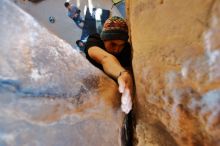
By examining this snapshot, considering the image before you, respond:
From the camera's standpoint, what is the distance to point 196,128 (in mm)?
750

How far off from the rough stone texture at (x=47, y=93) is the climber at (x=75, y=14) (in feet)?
6.66

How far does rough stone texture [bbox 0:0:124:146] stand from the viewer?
2.50 ft

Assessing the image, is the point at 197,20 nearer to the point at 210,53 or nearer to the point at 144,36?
the point at 210,53

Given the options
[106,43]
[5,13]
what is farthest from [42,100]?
[106,43]

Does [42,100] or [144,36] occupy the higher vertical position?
[144,36]

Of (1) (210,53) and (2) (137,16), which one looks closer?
(1) (210,53)

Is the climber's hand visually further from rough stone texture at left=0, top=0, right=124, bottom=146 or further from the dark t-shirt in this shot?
the dark t-shirt

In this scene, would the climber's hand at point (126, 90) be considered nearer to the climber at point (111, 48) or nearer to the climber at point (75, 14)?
the climber at point (111, 48)

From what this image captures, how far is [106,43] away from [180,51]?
21.1 inches

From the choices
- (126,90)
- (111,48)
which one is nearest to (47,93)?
(126,90)

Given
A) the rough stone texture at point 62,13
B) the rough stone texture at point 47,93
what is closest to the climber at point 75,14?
the rough stone texture at point 62,13

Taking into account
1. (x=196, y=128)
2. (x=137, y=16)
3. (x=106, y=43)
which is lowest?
(x=196, y=128)

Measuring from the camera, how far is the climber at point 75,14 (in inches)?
114

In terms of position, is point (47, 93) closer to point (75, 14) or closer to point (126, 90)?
point (126, 90)
